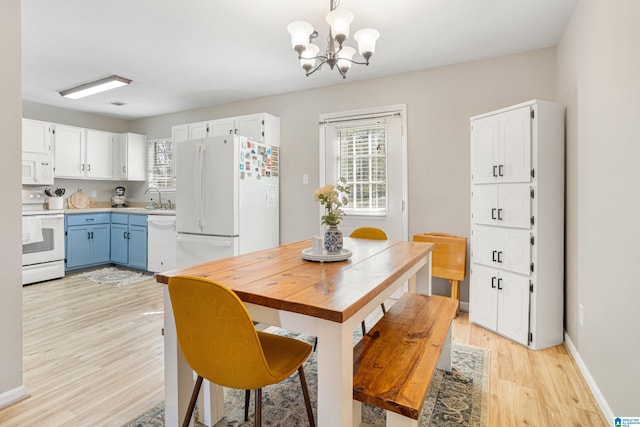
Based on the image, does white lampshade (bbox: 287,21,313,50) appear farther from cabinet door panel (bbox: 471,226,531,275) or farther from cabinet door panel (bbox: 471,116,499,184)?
cabinet door panel (bbox: 471,226,531,275)

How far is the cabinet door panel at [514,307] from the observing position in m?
2.54

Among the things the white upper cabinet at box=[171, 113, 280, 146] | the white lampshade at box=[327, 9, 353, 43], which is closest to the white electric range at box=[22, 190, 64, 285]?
the white upper cabinet at box=[171, 113, 280, 146]

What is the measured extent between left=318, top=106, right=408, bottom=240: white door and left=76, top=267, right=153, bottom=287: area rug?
8.92 feet

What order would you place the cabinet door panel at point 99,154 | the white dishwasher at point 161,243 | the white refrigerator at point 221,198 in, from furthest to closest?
1. the cabinet door panel at point 99,154
2. the white dishwasher at point 161,243
3. the white refrigerator at point 221,198

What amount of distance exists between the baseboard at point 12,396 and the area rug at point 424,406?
2.42ft

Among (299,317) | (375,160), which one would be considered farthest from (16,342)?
(375,160)

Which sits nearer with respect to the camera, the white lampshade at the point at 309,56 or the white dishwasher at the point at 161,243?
the white lampshade at the point at 309,56

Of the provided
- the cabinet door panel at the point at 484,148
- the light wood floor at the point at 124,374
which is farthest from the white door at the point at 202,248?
the cabinet door panel at the point at 484,148

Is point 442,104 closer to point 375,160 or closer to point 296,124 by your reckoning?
point 375,160

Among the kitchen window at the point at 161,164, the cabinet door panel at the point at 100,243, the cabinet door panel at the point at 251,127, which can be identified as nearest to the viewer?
the cabinet door panel at the point at 251,127

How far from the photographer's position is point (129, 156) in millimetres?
5484

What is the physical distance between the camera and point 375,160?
3.73 metres

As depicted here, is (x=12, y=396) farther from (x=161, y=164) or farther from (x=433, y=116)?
(x=161, y=164)

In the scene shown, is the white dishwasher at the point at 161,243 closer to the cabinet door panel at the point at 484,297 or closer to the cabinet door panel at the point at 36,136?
the cabinet door panel at the point at 36,136
